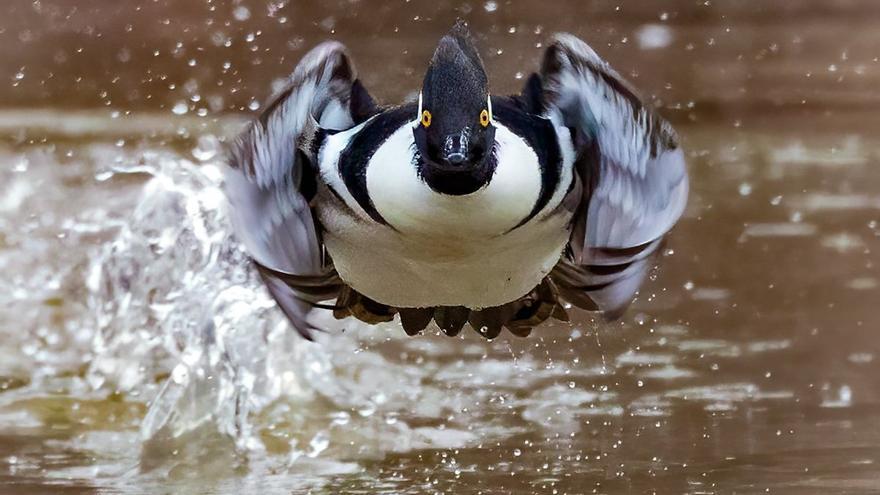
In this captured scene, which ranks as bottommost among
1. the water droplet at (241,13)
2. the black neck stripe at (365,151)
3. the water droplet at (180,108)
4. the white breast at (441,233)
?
the white breast at (441,233)

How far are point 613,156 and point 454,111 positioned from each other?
1.10 feet

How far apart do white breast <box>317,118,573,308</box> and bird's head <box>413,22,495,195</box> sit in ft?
0.29

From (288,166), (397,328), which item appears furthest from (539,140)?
(397,328)

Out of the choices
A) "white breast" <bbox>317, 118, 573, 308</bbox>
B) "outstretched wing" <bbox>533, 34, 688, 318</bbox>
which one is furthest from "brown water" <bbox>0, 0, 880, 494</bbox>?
"outstretched wing" <bbox>533, 34, 688, 318</bbox>

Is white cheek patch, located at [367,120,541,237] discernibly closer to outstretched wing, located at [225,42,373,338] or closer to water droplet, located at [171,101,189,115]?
outstretched wing, located at [225,42,373,338]

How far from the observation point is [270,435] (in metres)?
2.17

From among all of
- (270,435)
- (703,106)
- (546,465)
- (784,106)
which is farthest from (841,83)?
(270,435)

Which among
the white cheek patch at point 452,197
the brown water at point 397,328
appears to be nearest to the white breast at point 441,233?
the white cheek patch at point 452,197

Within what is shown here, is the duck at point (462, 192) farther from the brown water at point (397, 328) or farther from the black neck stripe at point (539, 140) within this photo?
the brown water at point (397, 328)

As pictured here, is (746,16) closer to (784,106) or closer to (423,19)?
(784,106)

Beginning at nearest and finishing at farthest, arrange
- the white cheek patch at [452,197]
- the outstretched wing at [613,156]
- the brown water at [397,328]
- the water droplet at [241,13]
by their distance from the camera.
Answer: the white cheek patch at [452,197], the outstretched wing at [613,156], the brown water at [397,328], the water droplet at [241,13]

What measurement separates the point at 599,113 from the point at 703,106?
5.05 ft

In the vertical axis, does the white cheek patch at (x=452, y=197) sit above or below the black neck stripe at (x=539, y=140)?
below

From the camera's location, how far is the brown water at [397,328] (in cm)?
211
